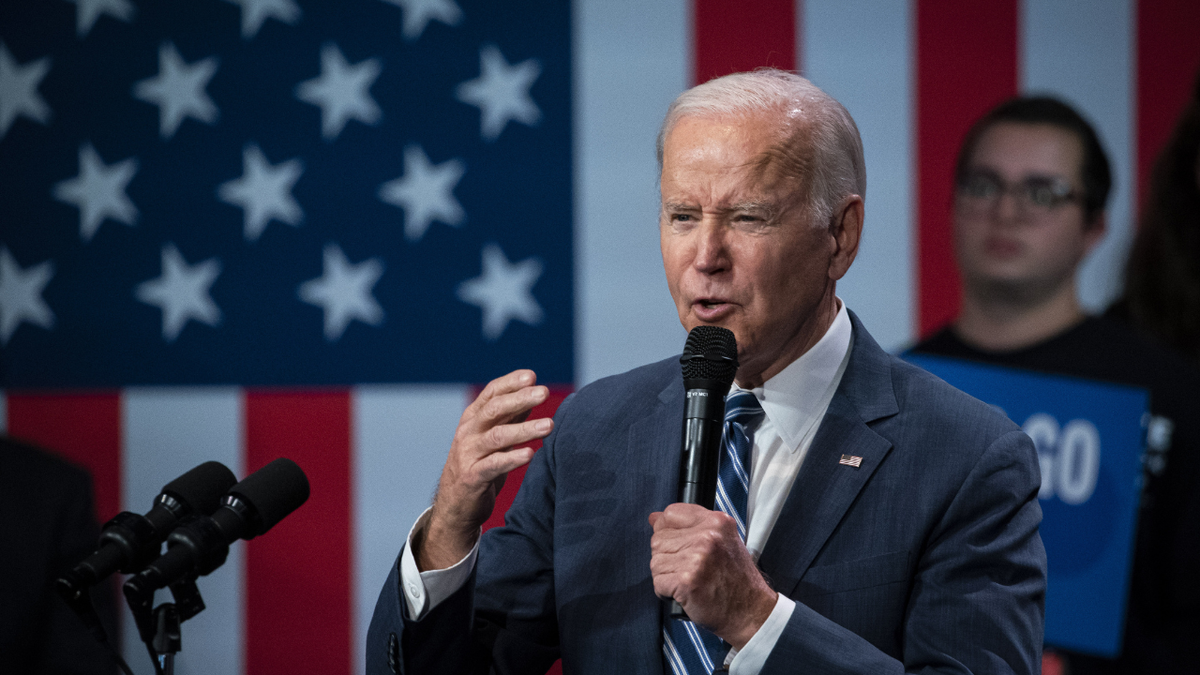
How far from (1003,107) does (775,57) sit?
67 cm

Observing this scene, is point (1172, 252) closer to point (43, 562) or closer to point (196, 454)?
point (196, 454)

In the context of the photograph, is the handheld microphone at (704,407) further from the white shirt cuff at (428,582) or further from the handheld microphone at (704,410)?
the white shirt cuff at (428,582)

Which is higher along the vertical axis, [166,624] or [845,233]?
[845,233]

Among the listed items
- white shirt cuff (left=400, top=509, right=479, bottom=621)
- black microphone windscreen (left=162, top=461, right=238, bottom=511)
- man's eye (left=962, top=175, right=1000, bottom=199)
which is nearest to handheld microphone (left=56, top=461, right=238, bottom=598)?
black microphone windscreen (left=162, top=461, right=238, bottom=511)

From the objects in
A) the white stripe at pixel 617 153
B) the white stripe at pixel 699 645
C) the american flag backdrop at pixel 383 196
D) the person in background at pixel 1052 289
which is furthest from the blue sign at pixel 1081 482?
the white stripe at pixel 699 645

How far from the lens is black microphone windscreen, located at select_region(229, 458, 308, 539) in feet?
3.93

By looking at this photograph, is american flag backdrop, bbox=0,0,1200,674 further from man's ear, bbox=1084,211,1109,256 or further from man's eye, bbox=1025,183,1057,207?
man's eye, bbox=1025,183,1057,207

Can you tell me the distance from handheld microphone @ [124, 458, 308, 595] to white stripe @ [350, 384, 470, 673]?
1.74m

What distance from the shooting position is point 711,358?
45.5 inches

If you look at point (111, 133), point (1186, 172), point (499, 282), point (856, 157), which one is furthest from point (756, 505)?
point (111, 133)

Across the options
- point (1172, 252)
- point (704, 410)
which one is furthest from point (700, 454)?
point (1172, 252)

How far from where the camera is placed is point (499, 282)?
304 centimetres

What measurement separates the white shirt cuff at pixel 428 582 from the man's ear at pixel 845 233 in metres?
0.61

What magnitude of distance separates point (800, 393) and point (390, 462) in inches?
74.5
